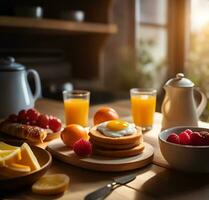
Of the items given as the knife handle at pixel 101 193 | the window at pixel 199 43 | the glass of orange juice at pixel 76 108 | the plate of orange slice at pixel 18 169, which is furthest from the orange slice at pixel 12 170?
the window at pixel 199 43

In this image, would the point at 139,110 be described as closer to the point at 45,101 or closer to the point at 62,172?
the point at 62,172

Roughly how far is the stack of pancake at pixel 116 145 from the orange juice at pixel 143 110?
12.8 inches

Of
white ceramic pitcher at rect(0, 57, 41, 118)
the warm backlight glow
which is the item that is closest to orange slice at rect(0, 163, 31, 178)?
white ceramic pitcher at rect(0, 57, 41, 118)

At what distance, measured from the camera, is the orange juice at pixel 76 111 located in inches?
48.0

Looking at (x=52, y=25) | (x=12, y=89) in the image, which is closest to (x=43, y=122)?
(x=12, y=89)

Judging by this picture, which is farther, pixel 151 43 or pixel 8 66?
pixel 151 43

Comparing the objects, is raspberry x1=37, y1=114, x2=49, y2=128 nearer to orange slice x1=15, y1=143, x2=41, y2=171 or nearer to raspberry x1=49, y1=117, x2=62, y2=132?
raspberry x1=49, y1=117, x2=62, y2=132

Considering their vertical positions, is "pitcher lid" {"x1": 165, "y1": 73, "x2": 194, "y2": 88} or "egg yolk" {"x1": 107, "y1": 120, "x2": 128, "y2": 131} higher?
"pitcher lid" {"x1": 165, "y1": 73, "x2": 194, "y2": 88}

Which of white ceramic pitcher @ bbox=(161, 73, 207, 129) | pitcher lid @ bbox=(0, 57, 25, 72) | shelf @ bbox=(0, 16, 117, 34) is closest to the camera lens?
white ceramic pitcher @ bbox=(161, 73, 207, 129)

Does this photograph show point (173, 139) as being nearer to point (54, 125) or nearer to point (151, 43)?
point (54, 125)

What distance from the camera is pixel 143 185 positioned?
0.72 metres

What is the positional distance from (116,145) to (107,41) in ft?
5.69

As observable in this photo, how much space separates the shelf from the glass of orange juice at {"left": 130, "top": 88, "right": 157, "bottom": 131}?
1015mm

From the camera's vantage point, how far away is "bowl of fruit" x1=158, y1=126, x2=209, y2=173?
74 cm
